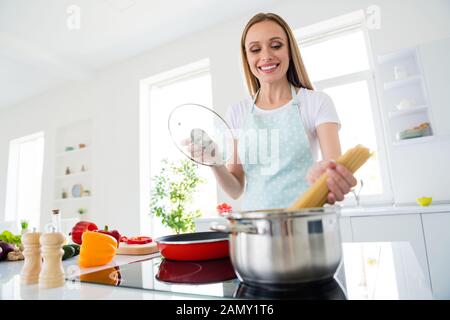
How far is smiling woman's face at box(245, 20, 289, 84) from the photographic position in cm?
106

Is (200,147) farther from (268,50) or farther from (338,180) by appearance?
(268,50)

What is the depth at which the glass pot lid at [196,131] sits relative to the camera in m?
0.69

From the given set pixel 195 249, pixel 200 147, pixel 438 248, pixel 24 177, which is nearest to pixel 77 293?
pixel 195 249

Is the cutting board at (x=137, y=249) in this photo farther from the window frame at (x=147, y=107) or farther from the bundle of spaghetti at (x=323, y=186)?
the window frame at (x=147, y=107)

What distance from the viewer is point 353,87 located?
8.93ft

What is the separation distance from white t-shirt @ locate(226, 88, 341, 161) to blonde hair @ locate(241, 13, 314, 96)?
5cm

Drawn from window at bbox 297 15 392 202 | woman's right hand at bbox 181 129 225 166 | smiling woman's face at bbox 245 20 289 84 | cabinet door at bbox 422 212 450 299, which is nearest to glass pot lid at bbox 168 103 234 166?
woman's right hand at bbox 181 129 225 166

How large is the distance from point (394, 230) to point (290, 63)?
4.37 feet

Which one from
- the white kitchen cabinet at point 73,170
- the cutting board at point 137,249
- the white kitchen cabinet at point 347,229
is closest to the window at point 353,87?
the white kitchen cabinet at point 347,229

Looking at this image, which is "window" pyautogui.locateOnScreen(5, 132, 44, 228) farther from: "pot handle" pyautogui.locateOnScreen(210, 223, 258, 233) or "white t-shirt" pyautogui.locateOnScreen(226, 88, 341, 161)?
"pot handle" pyautogui.locateOnScreen(210, 223, 258, 233)

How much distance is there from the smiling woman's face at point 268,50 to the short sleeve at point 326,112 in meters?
0.18

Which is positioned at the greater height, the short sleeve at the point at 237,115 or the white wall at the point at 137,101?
the white wall at the point at 137,101

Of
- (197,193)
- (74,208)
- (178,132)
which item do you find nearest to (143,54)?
(197,193)
